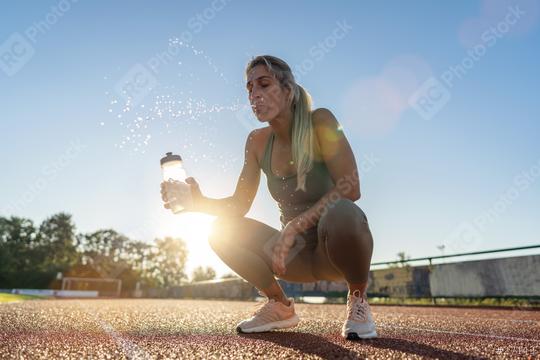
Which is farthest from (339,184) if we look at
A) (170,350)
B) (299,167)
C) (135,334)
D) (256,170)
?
(135,334)

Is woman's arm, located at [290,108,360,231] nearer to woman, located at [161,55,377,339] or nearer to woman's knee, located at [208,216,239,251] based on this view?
woman, located at [161,55,377,339]

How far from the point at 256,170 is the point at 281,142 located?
0.40 metres

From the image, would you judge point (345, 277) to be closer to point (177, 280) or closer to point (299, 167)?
point (299, 167)

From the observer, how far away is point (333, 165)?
2.67 metres

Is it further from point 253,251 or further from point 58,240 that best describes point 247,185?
point 58,240

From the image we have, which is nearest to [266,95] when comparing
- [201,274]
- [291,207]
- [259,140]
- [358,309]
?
[259,140]

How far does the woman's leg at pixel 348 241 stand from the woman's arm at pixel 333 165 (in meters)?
0.09

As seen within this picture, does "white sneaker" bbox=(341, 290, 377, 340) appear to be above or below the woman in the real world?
below

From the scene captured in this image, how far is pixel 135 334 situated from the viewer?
2.87m

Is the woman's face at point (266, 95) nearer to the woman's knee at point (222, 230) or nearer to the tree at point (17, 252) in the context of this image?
the woman's knee at point (222, 230)

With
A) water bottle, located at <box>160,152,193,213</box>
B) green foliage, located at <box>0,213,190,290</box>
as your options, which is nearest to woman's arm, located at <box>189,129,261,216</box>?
water bottle, located at <box>160,152,193,213</box>

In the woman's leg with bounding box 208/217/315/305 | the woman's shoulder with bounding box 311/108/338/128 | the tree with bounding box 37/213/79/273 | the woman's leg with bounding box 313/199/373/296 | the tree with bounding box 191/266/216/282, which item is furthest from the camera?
the tree with bounding box 191/266/216/282

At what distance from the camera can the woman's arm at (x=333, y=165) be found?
2.59 metres

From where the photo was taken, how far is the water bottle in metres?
2.92
